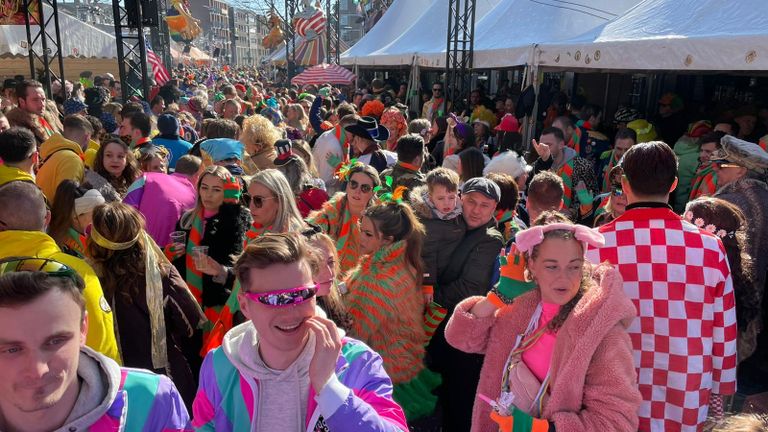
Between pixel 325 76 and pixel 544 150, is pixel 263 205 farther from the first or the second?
pixel 325 76

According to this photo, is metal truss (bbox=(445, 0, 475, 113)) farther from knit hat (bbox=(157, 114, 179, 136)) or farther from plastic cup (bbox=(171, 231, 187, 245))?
plastic cup (bbox=(171, 231, 187, 245))

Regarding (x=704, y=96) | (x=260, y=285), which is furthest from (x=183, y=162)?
(x=704, y=96)

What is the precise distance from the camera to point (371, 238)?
312 cm

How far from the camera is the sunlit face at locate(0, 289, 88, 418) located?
4.48ft

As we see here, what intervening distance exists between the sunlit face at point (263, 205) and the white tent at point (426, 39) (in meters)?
10.8

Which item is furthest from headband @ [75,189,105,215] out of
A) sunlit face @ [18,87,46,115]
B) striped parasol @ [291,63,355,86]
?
striped parasol @ [291,63,355,86]

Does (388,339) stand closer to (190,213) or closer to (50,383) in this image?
(190,213)

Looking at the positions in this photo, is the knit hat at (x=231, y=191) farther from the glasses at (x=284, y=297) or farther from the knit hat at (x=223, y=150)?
the glasses at (x=284, y=297)

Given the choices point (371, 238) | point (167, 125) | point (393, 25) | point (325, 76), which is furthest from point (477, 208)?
point (393, 25)

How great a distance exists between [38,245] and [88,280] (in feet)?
1.34

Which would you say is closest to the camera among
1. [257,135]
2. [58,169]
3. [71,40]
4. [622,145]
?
[58,169]

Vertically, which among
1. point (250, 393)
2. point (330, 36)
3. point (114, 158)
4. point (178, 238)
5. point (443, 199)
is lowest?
point (250, 393)

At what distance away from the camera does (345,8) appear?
371ft

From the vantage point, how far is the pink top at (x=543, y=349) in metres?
2.10
